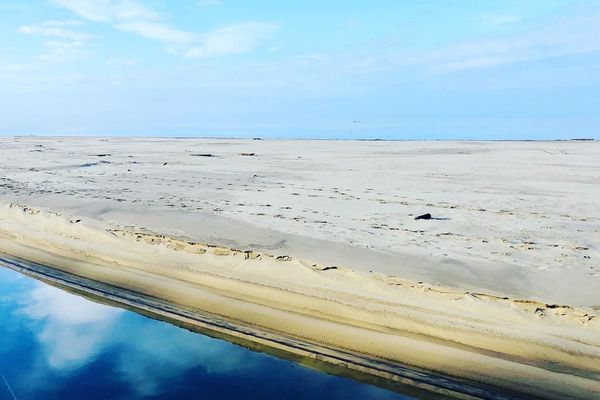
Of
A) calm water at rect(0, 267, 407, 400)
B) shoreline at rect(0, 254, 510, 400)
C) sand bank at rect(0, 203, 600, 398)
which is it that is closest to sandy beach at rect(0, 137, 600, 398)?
sand bank at rect(0, 203, 600, 398)

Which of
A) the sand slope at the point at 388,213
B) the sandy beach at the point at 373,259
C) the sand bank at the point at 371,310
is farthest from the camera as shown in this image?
the sand slope at the point at 388,213

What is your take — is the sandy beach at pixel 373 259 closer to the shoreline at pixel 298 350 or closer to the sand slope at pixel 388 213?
the sand slope at pixel 388 213

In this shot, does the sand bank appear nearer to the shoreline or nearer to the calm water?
the shoreline

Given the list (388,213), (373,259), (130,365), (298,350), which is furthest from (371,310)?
(388,213)

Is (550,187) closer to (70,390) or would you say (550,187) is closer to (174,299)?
(174,299)

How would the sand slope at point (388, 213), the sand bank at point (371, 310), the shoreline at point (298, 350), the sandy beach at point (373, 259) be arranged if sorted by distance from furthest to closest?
the sand slope at point (388, 213) < the sandy beach at point (373, 259) < the sand bank at point (371, 310) < the shoreline at point (298, 350)

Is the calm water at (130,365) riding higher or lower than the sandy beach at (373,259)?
lower

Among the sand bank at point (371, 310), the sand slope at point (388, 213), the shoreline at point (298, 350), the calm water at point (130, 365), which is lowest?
the calm water at point (130, 365)

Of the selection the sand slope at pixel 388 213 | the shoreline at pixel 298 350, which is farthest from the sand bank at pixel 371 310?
the sand slope at pixel 388 213
